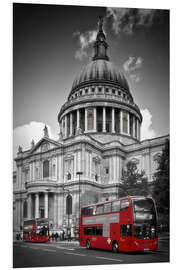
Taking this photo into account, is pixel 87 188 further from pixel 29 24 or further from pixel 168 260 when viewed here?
pixel 29 24

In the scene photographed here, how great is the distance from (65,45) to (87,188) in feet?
51.5

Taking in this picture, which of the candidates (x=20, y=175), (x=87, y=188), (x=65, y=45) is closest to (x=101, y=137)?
(x=87, y=188)

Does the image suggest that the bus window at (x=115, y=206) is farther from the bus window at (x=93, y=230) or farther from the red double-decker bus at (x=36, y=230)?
the red double-decker bus at (x=36, y=230)

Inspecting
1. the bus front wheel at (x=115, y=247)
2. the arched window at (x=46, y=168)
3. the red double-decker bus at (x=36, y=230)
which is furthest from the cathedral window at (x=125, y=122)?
the bus front wheel at (x=115, y=247)

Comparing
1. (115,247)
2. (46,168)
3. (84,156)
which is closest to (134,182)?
(115,247)

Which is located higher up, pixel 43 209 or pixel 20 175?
pixel 20 175

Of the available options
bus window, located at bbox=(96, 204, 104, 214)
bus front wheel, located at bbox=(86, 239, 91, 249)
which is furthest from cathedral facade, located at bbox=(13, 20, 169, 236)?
bus window, located at bbox=(96, 204, 104, 214)

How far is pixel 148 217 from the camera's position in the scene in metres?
18.6

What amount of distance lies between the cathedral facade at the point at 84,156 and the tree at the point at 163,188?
2997 millimetres

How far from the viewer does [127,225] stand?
18656 millimetres

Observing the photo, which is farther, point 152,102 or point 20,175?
point 20,175

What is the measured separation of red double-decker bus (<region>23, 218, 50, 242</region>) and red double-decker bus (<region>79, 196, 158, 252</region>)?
637 centimetres
